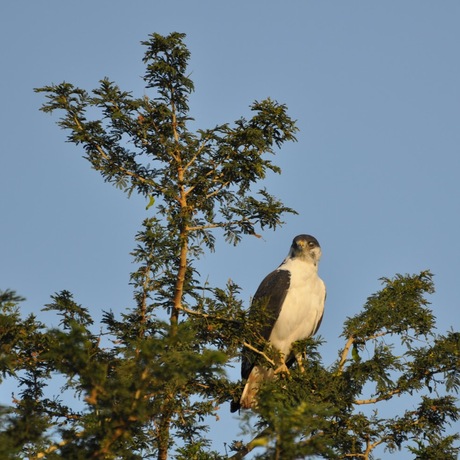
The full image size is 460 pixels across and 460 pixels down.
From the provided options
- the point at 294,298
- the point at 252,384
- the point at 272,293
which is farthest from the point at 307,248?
the point at 252,384

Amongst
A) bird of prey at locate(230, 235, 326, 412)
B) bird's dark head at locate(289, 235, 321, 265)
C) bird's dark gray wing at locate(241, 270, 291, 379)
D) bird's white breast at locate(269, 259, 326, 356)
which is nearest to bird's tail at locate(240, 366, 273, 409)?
bird of prey at locate(230, 235, 326, 412)

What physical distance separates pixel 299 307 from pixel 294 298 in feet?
0.51

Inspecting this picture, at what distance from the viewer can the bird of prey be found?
1405cm

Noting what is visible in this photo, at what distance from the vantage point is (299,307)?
559 inches

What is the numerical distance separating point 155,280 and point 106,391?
14.1ft

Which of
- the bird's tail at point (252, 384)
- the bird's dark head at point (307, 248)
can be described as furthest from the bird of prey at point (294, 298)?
the bird's tail at point (252, 384)

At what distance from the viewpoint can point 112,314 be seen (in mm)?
11492

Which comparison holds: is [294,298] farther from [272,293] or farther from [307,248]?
[307,248]

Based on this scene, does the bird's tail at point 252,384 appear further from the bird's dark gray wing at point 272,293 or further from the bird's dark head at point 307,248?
the bird's dark head at point 307,248

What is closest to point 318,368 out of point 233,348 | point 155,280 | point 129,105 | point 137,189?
point 233,348

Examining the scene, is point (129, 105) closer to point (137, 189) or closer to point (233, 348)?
point (137, 189)

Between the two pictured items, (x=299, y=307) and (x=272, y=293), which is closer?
(x=272, y=293)

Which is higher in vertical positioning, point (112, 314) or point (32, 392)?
point (112, 314)

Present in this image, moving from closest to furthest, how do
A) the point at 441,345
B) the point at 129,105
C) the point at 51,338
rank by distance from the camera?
1. the point at 51,338
2. the point at 441,345
3. the point at 129,105
